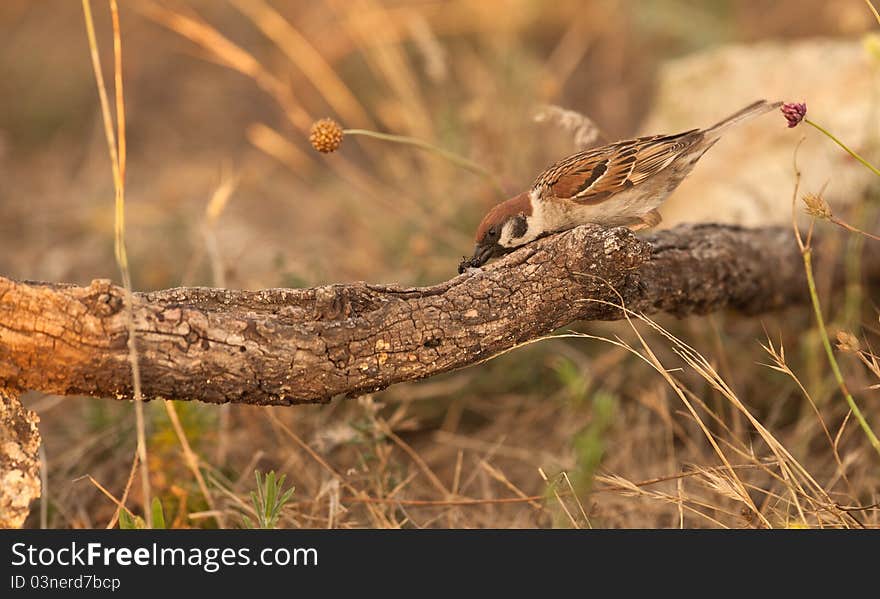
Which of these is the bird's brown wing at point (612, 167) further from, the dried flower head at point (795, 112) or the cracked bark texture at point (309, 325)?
the dried flower head at point (795, 112)

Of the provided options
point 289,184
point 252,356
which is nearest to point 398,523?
point 252,356

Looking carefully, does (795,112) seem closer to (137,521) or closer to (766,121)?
(137,521)

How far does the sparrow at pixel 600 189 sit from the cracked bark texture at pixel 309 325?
0.24 m

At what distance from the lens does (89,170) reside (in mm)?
7641

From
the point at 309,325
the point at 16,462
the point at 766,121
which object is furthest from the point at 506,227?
the point at 766,121

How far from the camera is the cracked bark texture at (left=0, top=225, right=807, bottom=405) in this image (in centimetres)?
227

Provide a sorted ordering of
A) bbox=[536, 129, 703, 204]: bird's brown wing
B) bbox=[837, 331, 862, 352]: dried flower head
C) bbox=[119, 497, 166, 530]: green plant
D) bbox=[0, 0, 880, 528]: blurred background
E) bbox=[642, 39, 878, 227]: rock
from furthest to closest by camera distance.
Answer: bbox=[642, 39, 878, 227]: rock < bbox=[0, 0, 880, 528]: blurred background < bbox=[536, 129, 703, 204]: bird's brown wing < bbox=[119, 497, 166, 530]: green plant < bbox=[837, 331, 862, 352]: dried flower head

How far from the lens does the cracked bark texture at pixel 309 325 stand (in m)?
2.27

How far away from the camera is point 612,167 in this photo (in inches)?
122

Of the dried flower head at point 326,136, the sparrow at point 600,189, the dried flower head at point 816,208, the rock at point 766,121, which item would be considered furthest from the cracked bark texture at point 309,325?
the rock at point 766,121

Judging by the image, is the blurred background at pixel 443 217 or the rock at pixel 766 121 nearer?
the blurred background at pixel 443 217

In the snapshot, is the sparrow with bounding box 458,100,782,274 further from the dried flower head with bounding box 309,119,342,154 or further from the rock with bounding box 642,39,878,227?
the rock with bounding box 642,39,878,227

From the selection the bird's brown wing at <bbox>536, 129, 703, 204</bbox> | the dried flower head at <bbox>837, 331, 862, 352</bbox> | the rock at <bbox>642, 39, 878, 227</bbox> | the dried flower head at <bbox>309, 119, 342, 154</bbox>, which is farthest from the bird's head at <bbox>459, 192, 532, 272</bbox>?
the rock at <bbox>642, 39, 878, 227</bbox>
